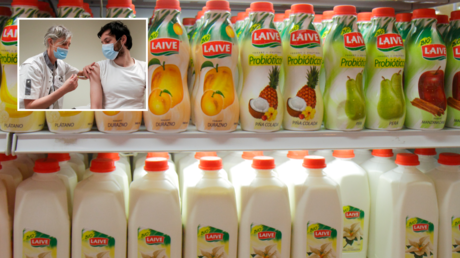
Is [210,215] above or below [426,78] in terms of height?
below

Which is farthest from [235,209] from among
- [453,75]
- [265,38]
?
[453,75]

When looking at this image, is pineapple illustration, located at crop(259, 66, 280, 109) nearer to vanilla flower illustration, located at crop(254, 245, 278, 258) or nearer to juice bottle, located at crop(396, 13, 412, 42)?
vanilla flower illustration, located at crop(254, 245, 278, 258)

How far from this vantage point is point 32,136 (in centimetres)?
107

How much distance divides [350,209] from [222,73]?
0.69 meters

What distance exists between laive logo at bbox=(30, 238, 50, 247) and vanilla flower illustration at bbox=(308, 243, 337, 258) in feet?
2.79

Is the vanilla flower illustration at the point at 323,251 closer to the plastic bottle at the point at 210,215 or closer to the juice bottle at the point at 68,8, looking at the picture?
the plastic bottle at the point at 210,215

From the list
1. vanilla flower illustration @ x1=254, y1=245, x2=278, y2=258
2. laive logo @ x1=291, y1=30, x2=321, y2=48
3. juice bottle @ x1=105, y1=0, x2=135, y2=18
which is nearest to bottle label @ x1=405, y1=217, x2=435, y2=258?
vanilla flower illustration @ x1=254, y1=245, x2=278, y2=258

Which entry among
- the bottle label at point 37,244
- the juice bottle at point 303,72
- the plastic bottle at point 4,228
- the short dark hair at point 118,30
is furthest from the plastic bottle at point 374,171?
the plastic bottle at point 4,228

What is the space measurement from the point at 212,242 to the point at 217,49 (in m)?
0.62

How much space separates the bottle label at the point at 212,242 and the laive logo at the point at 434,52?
924mm

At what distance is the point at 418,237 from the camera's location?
129 cm

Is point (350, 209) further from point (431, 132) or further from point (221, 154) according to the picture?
point (221, 154)

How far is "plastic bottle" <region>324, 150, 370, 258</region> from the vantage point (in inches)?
52.4

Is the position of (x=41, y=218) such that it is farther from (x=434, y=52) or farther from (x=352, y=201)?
(x=434, y=52)
